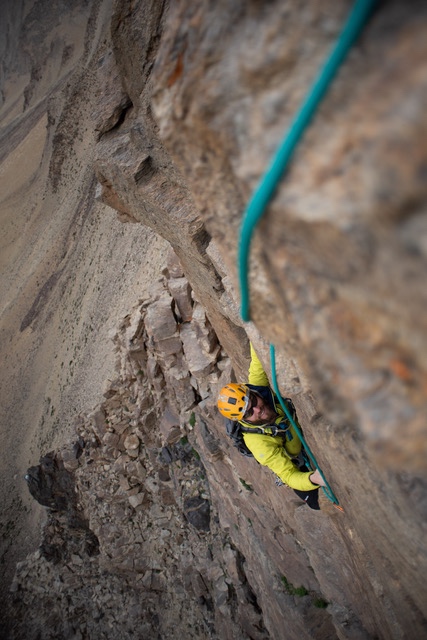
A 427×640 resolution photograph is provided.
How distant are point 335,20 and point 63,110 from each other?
79.0ft

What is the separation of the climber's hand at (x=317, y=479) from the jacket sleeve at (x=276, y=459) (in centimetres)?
14

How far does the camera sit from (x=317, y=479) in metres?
4.77

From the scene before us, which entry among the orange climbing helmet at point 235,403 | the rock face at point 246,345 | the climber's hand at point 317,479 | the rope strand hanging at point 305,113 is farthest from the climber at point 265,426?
the rope strand hanging at point 305,113

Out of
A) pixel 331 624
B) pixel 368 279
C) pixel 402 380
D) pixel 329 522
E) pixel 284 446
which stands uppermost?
pixel 368 279

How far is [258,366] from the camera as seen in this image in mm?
5664

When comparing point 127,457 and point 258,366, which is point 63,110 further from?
point 258,366

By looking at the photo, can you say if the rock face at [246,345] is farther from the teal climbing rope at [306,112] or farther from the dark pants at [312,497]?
the dark pants at [312,497]

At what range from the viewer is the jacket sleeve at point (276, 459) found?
16.8 ft

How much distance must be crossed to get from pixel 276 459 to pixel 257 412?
616 mm

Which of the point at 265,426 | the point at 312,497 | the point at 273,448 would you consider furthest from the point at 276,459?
the point at 312,497

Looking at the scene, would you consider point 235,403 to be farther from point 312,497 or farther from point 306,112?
point 306,112

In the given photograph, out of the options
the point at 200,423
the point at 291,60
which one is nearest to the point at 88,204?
the point at 200,423

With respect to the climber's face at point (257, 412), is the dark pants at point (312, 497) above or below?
below

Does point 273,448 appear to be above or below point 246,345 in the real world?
below
